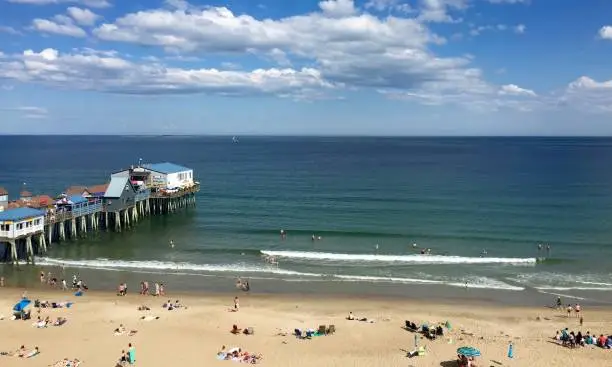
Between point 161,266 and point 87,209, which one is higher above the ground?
point 87,209

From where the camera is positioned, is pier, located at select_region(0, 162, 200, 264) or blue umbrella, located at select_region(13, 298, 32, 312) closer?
blue umbrella, located at select_region(13, 298, 32, 312)

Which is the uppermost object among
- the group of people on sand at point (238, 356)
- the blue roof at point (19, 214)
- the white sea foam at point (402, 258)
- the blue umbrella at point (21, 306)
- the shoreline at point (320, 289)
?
the blue roof at point (19, 214)

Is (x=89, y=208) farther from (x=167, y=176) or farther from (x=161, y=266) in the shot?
(x=161, y=266)

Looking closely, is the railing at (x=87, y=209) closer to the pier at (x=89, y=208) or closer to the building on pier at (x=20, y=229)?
the pier at (x=89, y=208)

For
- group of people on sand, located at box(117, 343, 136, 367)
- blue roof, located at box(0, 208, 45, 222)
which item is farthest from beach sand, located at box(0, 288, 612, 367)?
blue roof, located at box(0, 208, 45, 222)

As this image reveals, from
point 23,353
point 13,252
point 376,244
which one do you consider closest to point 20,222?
point 13,252

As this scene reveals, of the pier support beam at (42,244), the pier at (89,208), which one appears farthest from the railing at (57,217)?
the pier support beam at (42,244)

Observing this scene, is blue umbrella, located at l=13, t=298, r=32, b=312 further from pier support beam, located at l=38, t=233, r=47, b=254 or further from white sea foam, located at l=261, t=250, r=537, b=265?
white sea foam, located at l=261, t=250, r=537, b=265
